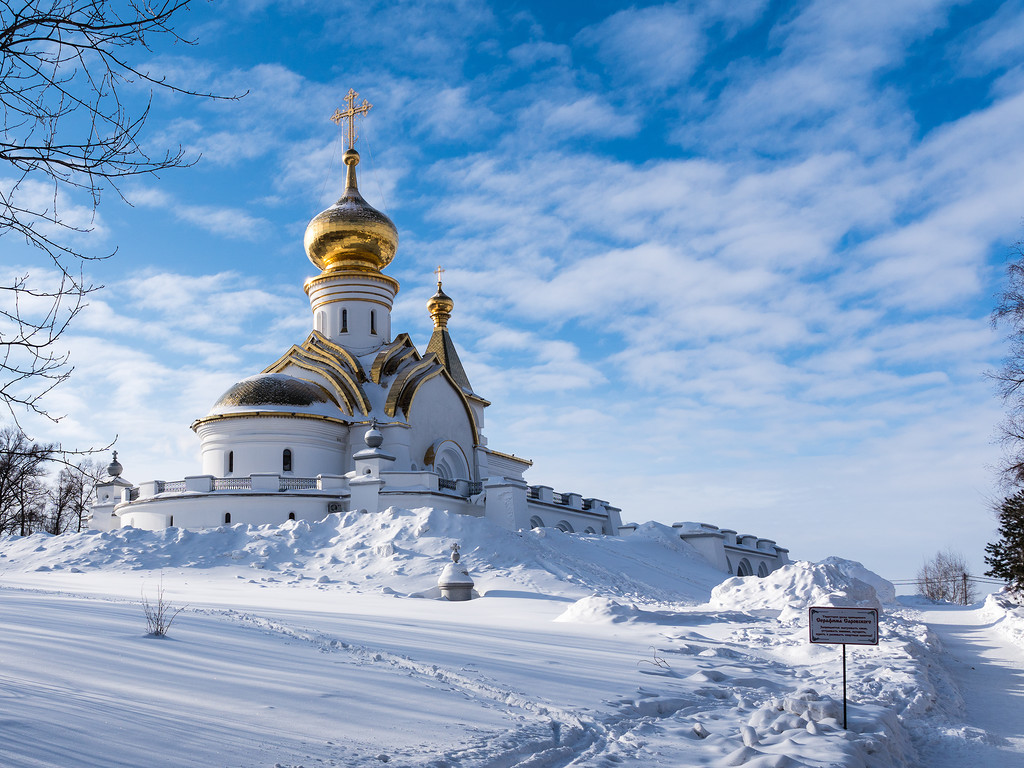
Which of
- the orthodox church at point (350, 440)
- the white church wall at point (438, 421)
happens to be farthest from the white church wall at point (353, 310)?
the white church wall at point (438, 421)

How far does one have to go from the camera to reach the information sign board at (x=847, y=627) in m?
7.82

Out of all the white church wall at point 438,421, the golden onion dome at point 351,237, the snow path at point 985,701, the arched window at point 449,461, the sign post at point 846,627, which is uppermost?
the golden onion dome at point 351,237

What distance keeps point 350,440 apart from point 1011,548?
20061mm

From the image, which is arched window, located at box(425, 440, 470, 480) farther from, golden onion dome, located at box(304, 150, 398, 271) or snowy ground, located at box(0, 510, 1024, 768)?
snowy ground, located at box(0, 510, 1024, 768)

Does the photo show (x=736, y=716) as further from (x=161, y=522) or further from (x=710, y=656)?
(x=161, y=522)

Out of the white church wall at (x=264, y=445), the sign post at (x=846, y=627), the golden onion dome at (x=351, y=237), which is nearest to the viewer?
the sign post at (x=846, y=627)

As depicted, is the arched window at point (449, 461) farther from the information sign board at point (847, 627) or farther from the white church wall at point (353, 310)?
the information sign board at point (847, 627)

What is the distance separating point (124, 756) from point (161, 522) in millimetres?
23294

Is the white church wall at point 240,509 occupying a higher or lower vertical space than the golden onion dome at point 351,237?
lower

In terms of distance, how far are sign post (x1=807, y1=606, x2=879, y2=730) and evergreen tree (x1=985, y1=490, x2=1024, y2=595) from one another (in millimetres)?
13645

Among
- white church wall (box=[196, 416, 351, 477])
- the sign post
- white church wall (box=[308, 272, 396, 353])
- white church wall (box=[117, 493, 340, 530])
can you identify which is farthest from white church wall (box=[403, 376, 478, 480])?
the sign post

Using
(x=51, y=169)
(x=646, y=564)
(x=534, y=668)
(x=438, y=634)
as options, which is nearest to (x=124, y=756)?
(x=51, y=169)

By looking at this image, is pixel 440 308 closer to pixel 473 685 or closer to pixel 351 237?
pixel 351 237

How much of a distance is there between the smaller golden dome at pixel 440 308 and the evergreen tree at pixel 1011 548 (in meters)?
26.1
